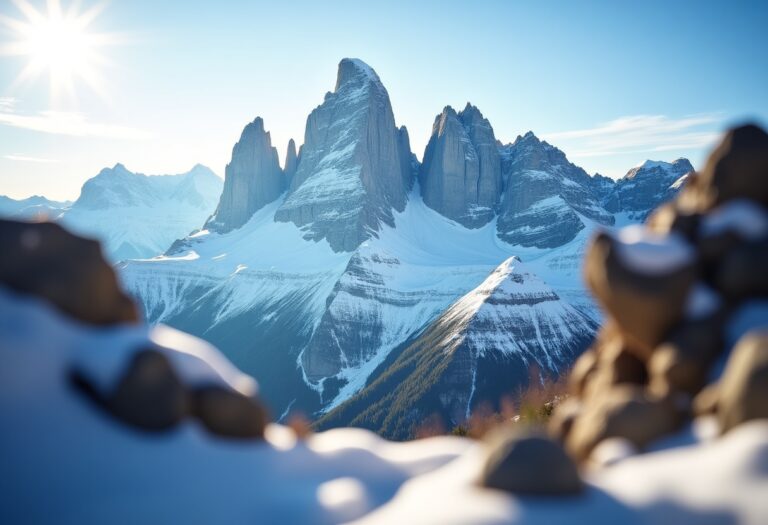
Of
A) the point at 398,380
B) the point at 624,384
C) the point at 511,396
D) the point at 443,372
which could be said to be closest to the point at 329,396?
the point at 398,380

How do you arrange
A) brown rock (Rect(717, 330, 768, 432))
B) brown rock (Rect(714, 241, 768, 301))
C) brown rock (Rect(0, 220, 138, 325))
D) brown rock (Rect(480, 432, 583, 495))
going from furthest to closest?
brown rock (Rect(714, 241, 768, 301)) → brown rock (Rect(0, 220, 138, 325)) → brown rock (Rect(480, 432, 583, 495)) → brown rock (Rect(717, 330, 768, 432))

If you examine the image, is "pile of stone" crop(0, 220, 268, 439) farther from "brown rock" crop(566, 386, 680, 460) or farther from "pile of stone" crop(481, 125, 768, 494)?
"brown rock" crop(566, 386, 680, 460)

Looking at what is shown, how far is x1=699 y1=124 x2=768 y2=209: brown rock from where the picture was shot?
482 inches

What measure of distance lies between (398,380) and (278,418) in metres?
36.3

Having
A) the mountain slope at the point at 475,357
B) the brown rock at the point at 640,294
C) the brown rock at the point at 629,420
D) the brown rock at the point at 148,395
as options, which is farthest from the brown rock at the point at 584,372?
the mountain slope at the point at 475,357

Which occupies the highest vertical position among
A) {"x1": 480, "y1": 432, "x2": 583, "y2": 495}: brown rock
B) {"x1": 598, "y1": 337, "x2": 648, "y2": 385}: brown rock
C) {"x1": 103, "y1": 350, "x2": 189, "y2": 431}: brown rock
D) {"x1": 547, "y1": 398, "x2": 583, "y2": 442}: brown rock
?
{"x1": 103, "y1": 350, "x2": 189, "y2": 431}: brown rock

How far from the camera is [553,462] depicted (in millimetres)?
9281

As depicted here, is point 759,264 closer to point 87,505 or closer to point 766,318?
point 766,318

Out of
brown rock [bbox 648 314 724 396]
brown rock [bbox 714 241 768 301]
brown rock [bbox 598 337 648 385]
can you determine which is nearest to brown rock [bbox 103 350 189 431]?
brown rock [bbox 598 337 648 385]

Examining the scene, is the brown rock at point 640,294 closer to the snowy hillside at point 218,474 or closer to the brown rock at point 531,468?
the snowy hillside at point 218,474

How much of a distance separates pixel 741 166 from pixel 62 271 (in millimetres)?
15849

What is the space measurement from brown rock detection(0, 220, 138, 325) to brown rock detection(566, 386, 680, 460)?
11.0m

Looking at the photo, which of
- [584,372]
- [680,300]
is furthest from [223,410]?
[680,300]

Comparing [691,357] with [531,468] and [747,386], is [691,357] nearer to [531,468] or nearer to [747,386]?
[747,386]
